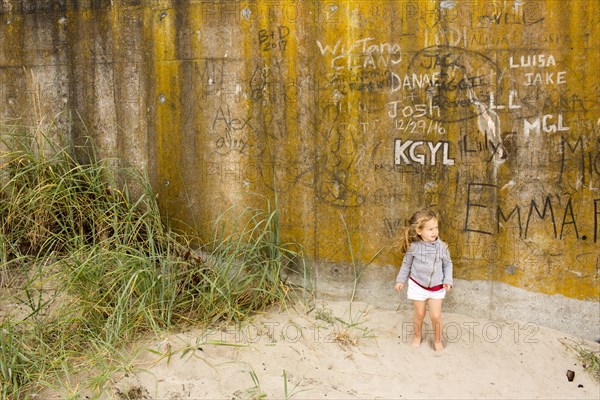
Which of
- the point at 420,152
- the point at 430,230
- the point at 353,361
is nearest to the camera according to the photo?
the point at 353,361

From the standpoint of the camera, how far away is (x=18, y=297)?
4.82 m

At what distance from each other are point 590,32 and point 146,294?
10.6 ft

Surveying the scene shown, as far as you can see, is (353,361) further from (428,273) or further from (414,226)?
(414,226)

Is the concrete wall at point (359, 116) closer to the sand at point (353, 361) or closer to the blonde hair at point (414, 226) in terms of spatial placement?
the blonde hair at point (414, 226)

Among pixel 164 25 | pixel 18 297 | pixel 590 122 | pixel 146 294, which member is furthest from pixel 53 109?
pixel 590 122

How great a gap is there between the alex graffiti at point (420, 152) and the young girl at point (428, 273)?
371mm

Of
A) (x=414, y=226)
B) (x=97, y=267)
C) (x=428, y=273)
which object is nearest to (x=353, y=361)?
(x=428, y=273)

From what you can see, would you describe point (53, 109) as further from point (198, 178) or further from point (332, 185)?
point (332, 185)

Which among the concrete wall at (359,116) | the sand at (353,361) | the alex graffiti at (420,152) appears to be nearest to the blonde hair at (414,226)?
the concrete wall at (359,116)

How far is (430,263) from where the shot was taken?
4.50 meters

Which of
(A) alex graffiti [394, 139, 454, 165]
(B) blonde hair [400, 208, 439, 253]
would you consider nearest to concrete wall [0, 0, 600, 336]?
(A) alex graffiti [394, 139, 454, 165]

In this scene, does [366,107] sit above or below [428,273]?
above

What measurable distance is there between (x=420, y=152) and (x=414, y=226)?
51cm

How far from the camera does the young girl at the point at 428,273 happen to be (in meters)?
4.50
